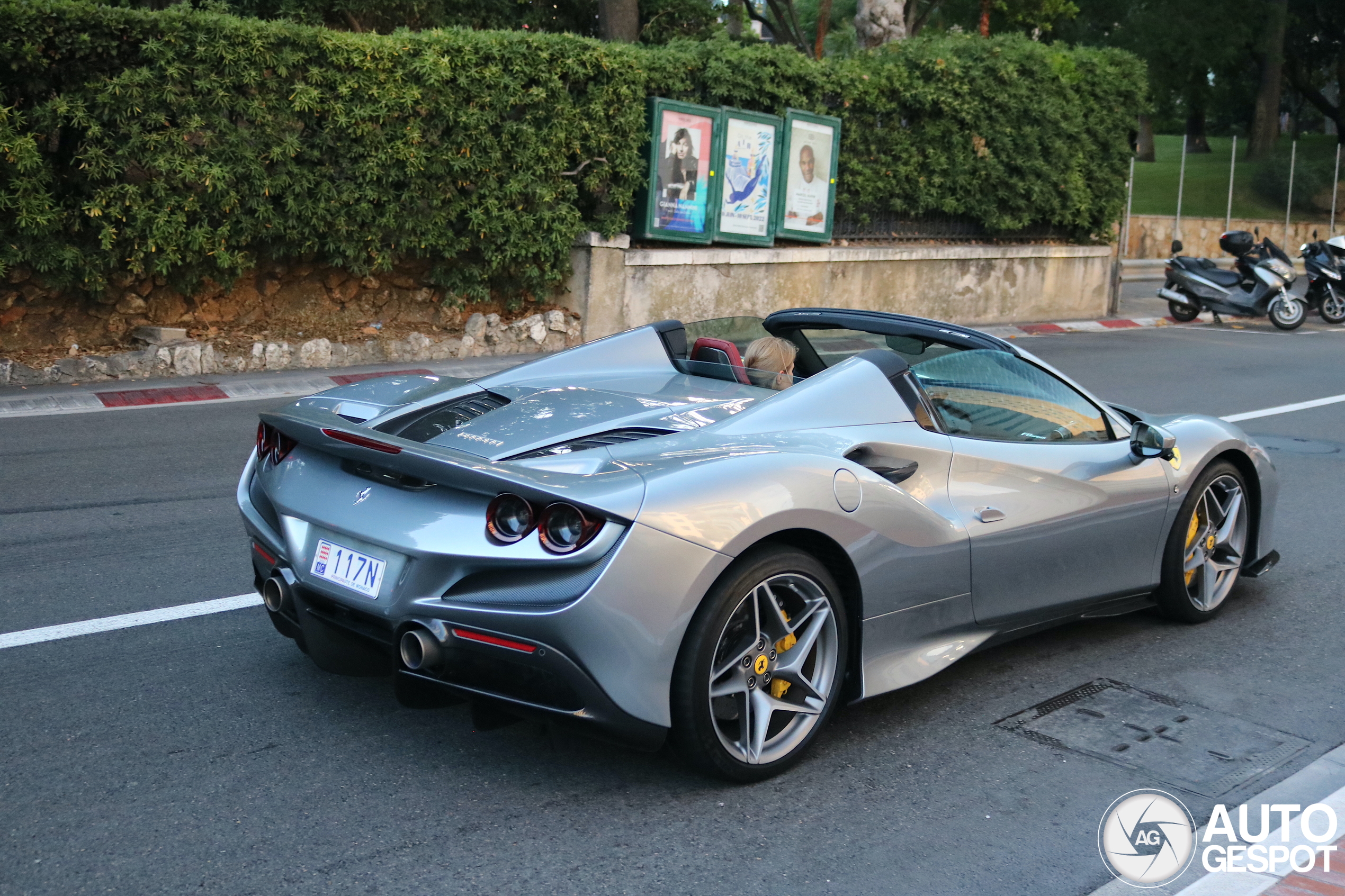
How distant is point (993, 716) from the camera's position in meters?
4.34

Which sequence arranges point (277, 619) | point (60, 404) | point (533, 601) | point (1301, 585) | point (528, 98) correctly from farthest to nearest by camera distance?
point (528, 98) → point (60, 404) → point (1301, 585) → point (277, 619) → point (533, 601)

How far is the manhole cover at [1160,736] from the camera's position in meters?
3.96

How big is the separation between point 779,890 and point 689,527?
3.10ft

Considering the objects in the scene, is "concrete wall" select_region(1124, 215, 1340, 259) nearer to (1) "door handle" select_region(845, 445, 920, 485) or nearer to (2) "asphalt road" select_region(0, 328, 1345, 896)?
(2) "asphalt road" select_region(0, 328, 1345, 896)

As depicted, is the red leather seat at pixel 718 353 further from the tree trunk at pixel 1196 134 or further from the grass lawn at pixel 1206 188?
the grass lawn at pixel 1206 188

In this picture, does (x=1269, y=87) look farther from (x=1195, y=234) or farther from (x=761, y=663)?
(x=761, y=663)

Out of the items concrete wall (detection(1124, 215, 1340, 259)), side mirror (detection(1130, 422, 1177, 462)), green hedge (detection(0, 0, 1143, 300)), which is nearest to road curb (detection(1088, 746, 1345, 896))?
side mirror (detection(1130, 422, 1177, 462))

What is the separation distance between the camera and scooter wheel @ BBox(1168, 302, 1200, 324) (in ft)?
62.3

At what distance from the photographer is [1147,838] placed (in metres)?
3.55

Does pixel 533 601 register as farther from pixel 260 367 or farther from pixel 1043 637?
pixel 260 367

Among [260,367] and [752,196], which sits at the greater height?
[752,196]

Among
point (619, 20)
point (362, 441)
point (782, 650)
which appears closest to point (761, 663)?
point (782, 650)

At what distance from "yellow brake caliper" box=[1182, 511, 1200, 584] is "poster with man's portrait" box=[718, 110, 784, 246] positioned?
33.0 feet

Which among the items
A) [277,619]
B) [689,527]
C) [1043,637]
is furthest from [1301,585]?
[277,619]
